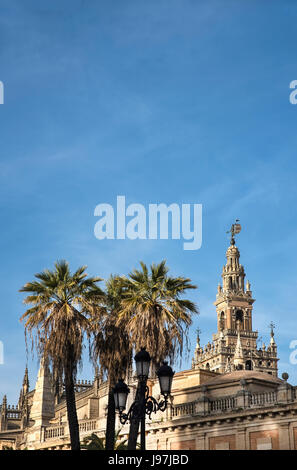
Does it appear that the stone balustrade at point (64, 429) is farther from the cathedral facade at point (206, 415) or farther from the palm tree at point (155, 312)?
the palm tree at point (155, 312)

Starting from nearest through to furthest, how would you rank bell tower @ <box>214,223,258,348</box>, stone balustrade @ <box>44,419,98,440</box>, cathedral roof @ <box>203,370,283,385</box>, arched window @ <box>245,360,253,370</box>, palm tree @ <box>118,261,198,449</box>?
palm tree @ <box>118,261,198,449</box>, cathedral roof @ <box>203,370,283,385</box>, stone balustrade @ <box>44,419,98,440</box>, arched window @ <box>245,360,253,370</box>, bell tower @ <box>214,223,258,348</box>

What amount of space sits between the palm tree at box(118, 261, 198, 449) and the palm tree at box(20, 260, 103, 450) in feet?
6.09

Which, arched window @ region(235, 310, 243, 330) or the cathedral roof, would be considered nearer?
the cathedral roof

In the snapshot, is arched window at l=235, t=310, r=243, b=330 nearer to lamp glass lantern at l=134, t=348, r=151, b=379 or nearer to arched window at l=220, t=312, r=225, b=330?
arched window at l=220, t=312, r=225, b=330

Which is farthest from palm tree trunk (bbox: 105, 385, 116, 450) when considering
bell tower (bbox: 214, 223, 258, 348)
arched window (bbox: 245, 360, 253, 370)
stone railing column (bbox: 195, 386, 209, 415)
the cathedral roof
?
bell tower (bbox: 214, 223, 258, 348)

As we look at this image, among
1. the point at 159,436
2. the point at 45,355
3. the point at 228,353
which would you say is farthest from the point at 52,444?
the point at 228,353

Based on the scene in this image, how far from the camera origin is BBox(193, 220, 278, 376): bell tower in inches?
4747

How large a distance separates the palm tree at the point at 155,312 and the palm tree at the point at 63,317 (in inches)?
73.0

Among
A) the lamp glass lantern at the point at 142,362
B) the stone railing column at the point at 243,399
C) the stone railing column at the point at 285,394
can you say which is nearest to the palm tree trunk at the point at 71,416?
the stone railing column at the point at 243,399

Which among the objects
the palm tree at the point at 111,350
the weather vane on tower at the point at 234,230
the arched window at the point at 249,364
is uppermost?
the weather vane on tower at the point at 234,230

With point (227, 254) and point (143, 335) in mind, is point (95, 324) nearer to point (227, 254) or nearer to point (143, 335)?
point (143, 335)

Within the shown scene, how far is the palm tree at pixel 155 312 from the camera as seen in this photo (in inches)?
1357

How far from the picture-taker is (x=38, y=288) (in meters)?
35.9

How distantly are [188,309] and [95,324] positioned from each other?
469 centimetres
